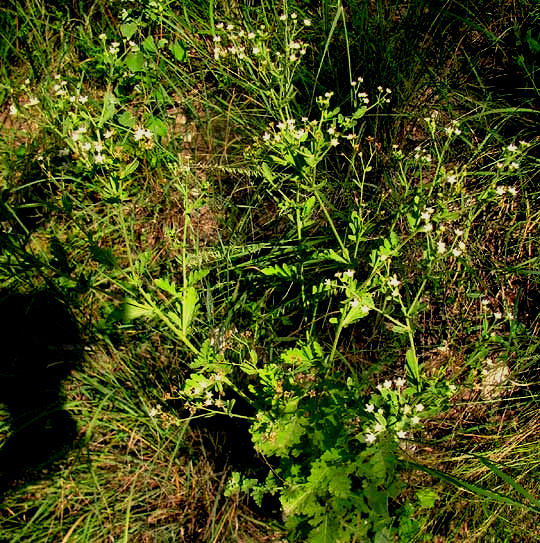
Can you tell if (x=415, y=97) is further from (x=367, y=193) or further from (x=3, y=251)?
(x=3, y=251)

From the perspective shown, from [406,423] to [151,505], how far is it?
1265mm

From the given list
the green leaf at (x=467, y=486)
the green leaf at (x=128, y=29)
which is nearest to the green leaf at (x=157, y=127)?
the green leaf at (x=128, y=29)

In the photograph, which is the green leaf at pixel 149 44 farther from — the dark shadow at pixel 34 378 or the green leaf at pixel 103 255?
the green leaf at pixel 103 255

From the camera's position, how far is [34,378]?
8.66 feet

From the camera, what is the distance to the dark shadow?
2461 mm

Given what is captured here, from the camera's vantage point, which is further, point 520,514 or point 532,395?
point 532,395

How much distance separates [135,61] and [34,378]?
1719mm

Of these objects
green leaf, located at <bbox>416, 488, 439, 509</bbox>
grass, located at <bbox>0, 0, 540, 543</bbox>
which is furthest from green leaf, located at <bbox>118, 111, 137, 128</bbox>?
green leaf, located at <bbox>416, 488, 439, 509</bbox>

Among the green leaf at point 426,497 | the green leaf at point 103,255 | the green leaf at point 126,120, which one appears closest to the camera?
the green leaf at point 103,255

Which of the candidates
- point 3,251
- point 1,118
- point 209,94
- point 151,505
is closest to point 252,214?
point 209,94

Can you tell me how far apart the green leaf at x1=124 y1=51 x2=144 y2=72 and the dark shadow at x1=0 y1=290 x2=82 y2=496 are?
4.20 feet

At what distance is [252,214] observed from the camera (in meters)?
2.80

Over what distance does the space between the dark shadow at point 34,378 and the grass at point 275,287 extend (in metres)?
0.01

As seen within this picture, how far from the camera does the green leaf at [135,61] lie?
304cm
